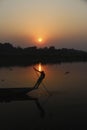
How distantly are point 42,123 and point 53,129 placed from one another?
1658mm

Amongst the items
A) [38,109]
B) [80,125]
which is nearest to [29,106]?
[38,109]

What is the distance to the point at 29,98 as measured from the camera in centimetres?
2600

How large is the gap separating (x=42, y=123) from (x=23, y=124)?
3.54ft

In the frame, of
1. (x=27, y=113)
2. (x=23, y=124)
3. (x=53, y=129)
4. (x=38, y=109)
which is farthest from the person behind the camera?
(x=38, y=109)

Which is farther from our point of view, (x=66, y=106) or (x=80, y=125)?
(x=66, y=106)

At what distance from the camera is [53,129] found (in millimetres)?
16078

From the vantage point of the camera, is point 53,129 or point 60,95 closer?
point 53,129

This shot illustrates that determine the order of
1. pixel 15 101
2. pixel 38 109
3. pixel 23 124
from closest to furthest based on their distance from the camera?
pixel 23 124, pixel 38 109, pixel 15 101

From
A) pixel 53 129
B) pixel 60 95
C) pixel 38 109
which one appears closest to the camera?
pixel 53 129

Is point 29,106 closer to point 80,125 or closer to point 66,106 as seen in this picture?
point 66,106

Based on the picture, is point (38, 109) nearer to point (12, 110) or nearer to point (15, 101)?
point (12, 110)

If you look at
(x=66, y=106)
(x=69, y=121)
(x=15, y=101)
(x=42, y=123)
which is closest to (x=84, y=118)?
(x=69, y=121)

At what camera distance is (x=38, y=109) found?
21.8 m

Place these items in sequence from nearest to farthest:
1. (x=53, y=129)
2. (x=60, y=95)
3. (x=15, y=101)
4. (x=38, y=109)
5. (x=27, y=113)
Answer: (x=53, y=129)
(x=27, y=113)
(x=38, y=109)
(x=15, y=101)
(x=60, y=95)
